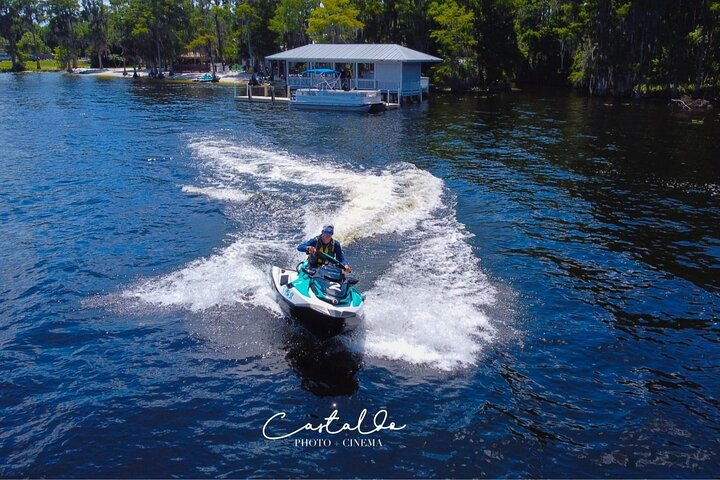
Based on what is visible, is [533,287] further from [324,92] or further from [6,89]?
[6,89]

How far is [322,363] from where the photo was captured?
12.4m

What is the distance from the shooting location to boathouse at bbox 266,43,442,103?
56.0 m

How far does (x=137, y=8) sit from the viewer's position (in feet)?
338

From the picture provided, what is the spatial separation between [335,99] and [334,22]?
1088 inches

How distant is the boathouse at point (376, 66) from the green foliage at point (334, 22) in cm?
1635

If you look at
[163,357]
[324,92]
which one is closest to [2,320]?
[163,357]

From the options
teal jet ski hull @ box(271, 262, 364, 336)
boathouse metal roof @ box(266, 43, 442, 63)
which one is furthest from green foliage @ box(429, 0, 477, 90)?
teal jet ski hull @ box(271, 262, 364, 336)

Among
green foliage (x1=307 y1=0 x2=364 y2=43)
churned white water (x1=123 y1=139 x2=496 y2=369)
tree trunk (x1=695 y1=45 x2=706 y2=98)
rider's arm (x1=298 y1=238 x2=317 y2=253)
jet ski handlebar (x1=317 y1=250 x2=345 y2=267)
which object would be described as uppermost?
green foliage (x1=307 y1=0 x2=364 y2=43)

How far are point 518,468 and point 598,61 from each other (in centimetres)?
6164

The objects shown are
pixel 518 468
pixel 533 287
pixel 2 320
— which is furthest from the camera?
pixel 533 287

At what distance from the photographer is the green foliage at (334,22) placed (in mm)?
76006

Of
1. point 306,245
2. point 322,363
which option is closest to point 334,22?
point 306,245

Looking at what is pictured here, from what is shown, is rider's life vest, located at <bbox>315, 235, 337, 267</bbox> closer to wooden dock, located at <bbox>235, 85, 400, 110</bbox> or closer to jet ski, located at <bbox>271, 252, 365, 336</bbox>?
jet ski, located at <bbox>271, 252, 365, 336</bbox>

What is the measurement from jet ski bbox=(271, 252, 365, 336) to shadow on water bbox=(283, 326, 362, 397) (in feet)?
1.43
